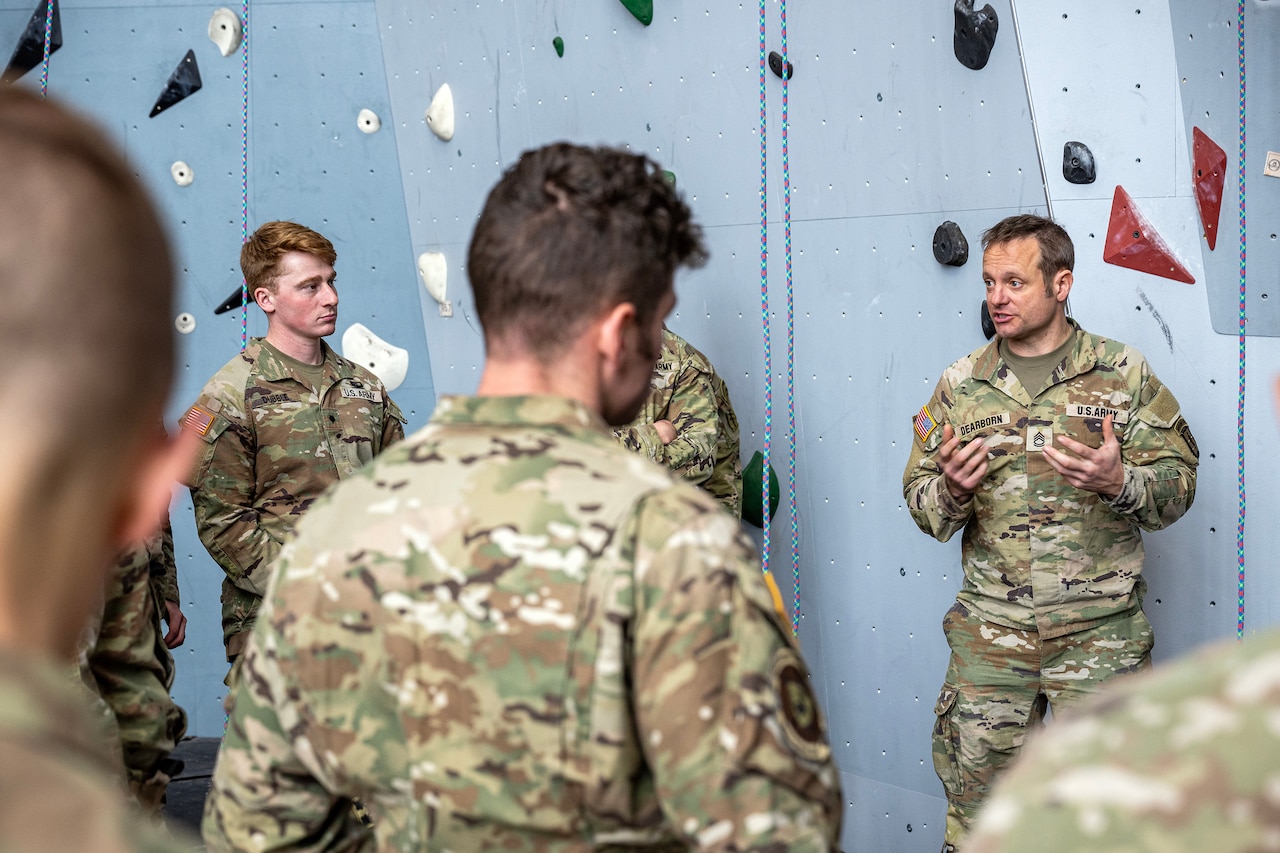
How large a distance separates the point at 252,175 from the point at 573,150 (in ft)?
12.8

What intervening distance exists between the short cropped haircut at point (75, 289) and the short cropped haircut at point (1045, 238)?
2.69m

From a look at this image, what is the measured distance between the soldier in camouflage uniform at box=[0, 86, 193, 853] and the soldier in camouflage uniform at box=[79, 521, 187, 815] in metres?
1.56

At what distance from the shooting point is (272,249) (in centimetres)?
339

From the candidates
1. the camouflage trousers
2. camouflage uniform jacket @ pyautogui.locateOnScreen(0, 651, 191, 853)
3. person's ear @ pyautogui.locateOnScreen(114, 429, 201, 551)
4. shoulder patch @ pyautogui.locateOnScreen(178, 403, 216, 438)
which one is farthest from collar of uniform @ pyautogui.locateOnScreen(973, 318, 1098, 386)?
camouflage uniform jacket @ pyautogui.locateOnScreen(0, 651, 191, 853)

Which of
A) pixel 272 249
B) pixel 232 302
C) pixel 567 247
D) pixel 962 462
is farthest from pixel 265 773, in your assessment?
pixel 232 302

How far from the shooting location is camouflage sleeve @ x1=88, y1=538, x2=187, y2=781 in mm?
2061

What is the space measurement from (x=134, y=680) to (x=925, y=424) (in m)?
1.98

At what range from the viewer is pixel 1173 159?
315 centimetres

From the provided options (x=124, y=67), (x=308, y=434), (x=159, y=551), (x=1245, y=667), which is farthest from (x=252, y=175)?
(x=1245, y=667)

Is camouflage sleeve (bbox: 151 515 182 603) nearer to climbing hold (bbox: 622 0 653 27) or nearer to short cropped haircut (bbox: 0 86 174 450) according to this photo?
climbing hold (bbox: 622 0 653 27)

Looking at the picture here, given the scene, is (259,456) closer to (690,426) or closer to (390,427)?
(390,427)

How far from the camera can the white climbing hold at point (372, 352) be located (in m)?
4.80

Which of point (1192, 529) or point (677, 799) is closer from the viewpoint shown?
point (677, 799)

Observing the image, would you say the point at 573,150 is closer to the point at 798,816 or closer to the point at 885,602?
the point at 798,816
